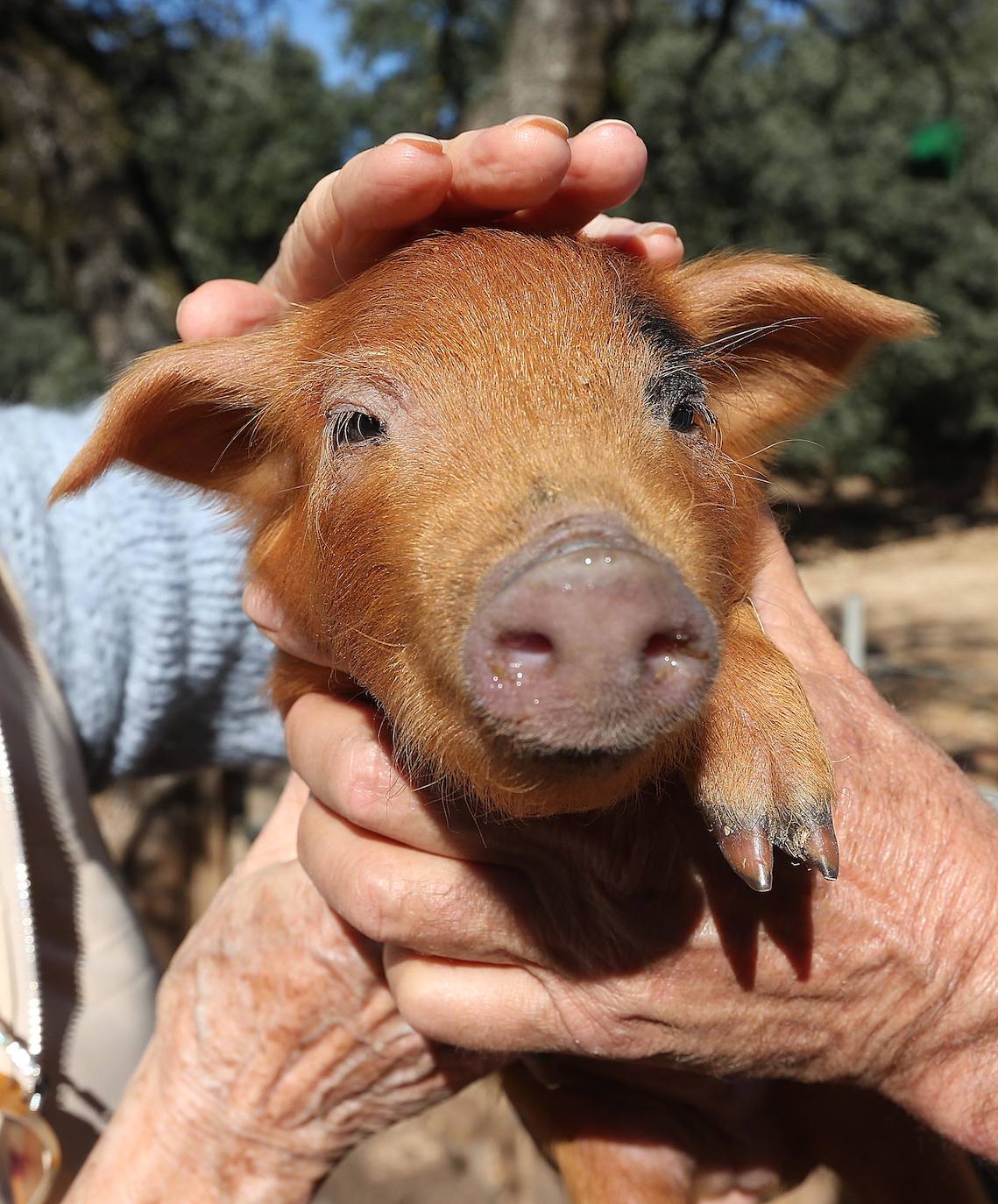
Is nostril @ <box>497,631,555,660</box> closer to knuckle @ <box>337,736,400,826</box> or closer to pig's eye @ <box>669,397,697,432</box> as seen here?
knuckle @ <box>337,736,400,826</box>

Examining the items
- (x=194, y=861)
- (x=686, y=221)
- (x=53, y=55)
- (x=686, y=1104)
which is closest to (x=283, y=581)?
(x=686, y=1104)

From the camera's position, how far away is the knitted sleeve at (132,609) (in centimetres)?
265

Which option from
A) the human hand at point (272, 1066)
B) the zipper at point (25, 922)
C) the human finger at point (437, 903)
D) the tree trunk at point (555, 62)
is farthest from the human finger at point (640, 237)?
the tree trunk at point (555, 62)

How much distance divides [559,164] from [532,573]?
0.86 meters

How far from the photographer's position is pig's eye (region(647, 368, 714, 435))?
198cm

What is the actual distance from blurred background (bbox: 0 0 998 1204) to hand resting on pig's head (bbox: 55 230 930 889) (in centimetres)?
304

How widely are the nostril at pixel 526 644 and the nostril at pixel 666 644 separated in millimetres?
131

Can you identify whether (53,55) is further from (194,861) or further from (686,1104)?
(686,1104)

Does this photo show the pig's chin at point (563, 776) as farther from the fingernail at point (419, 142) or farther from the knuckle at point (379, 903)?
the fingernail at point (419, 142)

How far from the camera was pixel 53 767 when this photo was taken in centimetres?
243

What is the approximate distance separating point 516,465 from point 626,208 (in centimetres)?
1040

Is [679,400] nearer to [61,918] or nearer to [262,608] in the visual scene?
[262,608]

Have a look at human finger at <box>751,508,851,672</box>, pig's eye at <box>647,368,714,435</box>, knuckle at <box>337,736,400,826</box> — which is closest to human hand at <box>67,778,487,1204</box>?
knuckle at <box>337,736,400,826</box>

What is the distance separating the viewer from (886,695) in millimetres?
3396
